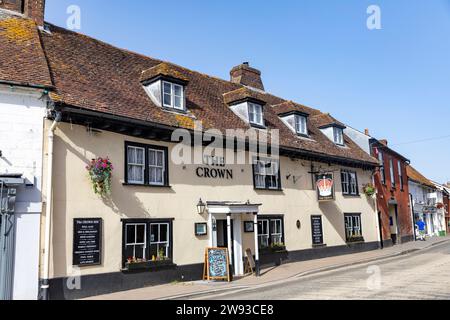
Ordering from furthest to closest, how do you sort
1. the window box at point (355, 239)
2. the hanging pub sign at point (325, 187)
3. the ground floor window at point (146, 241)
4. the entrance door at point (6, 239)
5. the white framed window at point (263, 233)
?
1. the window box at point (355, 239)
2. the hanging pub sign at point (325, 187)
3. the white framed window at point (263, 233)
4. the ground floor window at point (146, 241)
5. the entrance door at point (6, 239)

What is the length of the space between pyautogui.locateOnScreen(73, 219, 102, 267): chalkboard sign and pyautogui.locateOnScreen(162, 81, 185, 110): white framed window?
17.7 ft

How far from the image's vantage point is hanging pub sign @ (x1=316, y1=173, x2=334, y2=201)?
769 inches

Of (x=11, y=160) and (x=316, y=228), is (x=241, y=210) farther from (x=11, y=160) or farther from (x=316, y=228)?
(x=11, y=160)

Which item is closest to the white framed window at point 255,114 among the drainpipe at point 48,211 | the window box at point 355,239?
the window box at point 355,239

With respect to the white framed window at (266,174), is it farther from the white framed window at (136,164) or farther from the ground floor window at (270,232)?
the white framed window at (136,164)

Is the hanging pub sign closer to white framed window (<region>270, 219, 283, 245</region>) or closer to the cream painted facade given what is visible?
the cream painted facade

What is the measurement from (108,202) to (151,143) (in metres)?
2.67

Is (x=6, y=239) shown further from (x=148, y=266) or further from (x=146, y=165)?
(x=146, y=165)

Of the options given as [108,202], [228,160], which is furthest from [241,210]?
[108,202]

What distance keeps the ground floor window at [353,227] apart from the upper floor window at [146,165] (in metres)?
12.3

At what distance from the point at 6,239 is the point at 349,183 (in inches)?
716

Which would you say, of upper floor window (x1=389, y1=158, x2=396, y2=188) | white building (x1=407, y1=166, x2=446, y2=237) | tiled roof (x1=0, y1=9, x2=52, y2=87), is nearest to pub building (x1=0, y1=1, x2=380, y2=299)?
tiled roof (x1=0, y1=9, x2=52, y2=87)

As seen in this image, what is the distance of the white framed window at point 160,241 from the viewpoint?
44.3 feet

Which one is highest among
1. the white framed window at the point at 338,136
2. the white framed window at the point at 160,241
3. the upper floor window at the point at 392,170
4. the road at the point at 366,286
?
the white framed window at the point at 338,136
